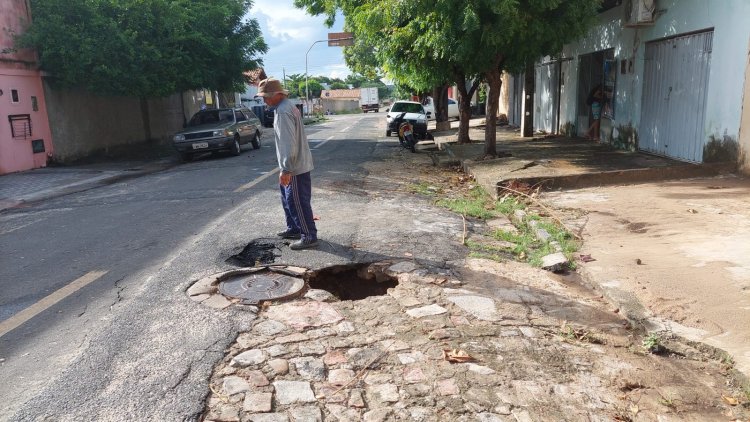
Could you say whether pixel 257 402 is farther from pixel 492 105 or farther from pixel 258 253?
pixel 492 105

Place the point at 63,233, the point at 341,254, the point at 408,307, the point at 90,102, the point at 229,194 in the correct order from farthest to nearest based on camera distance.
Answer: the point at 90,102 → the point at 229,194 → the point at 63,233 → the point at 341,254 → the point at 408,307

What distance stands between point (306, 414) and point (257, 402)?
308 mm

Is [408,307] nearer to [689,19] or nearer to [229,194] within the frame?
[229,194]

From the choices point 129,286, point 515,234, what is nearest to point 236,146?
point 515,234

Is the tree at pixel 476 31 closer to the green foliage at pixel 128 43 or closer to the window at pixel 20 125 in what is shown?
the green foliage at pixel 128 43

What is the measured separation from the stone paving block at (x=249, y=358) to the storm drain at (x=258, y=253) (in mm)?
1893

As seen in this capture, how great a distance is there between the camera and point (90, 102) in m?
18.6

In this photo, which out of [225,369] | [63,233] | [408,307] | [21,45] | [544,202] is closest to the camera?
[225,369]

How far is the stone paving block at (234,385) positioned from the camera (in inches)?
127

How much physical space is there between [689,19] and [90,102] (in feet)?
57.3

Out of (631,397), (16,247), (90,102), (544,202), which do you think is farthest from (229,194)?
(90,102)

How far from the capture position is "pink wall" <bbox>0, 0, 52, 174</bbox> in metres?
14.8

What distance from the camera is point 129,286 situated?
501 cm

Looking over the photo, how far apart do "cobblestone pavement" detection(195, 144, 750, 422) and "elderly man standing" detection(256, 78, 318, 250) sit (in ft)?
4.60
